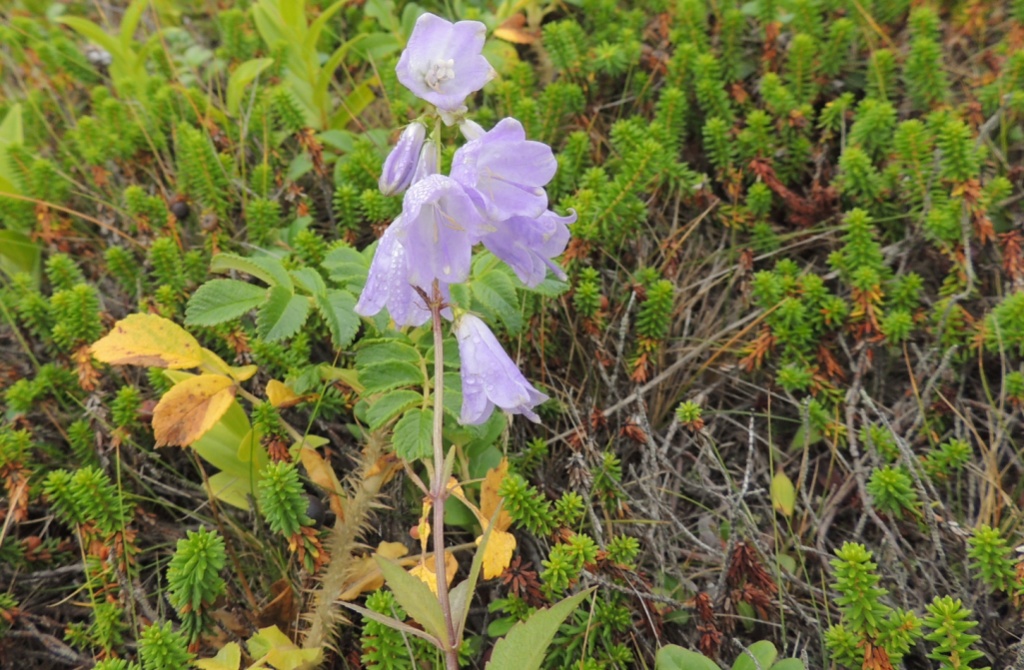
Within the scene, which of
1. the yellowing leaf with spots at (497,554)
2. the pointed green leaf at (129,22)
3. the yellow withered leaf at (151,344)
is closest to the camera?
the yellowing leaf with spots at (497,554)

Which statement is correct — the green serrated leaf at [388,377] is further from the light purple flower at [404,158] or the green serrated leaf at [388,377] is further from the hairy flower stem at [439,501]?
the light purple flower at [404,158]

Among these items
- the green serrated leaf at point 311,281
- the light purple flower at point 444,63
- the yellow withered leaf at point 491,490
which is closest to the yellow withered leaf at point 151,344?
the green serrated leaf at point 311,281

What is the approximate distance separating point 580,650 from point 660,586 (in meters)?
0.29

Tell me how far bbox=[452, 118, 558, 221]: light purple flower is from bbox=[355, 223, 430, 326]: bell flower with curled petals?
251mm

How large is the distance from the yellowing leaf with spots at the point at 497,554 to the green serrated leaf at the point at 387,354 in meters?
0.50

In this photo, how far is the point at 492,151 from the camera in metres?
1.71

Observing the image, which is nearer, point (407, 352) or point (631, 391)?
point (407, 352)

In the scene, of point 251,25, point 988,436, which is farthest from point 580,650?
point 251,25

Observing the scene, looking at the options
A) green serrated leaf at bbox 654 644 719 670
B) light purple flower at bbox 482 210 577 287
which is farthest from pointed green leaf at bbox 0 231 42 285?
green serrated leaf at bbox 654 644 719 670

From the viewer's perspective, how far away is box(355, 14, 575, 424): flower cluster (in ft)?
5.59

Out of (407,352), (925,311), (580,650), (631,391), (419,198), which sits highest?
(419,198)

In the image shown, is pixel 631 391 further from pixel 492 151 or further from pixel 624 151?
pixel 492 151

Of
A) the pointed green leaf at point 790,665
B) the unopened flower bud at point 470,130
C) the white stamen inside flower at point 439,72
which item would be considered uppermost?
the white stamen inside flower at point 439,72

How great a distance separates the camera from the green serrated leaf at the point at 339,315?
81.4 inches
